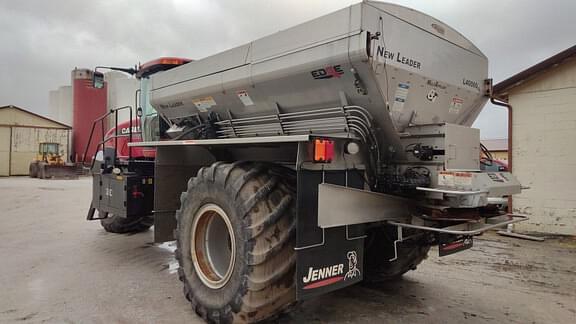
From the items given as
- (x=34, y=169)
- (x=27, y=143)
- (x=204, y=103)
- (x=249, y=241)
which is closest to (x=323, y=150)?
(x=249, y=241)

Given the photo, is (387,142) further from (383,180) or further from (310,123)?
(310,123)

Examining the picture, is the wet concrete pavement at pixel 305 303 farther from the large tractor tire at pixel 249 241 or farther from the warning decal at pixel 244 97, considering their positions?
the warning decal at pixel 244 97

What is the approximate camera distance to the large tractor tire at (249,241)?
2.91m

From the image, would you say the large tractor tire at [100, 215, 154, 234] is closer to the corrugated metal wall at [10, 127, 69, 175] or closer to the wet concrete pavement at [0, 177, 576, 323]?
the wet concrete pavement at [0, 177, 576, 323]

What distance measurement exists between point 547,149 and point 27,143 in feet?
97.6

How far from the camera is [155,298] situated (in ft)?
13.2

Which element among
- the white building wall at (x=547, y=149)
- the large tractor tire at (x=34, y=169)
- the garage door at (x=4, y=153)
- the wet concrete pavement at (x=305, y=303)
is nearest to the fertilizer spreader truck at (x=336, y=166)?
the wet concrete pavement at (x=305, y=303)

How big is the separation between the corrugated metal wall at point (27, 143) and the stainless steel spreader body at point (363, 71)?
90.8 feet

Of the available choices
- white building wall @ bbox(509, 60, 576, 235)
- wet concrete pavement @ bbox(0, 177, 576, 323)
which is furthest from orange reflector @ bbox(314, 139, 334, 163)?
white building wall @ bbox(509, 60, 576, 235)

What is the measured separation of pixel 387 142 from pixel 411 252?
143cm

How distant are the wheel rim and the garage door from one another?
1111 inches

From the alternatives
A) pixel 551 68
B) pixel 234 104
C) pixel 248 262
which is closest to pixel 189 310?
pixel 248 262

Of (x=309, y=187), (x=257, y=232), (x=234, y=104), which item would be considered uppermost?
(x=234, y=104)

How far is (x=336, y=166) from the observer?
3004 mm
